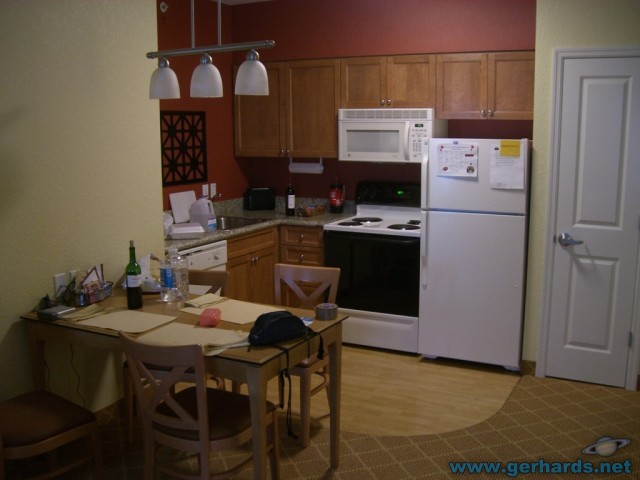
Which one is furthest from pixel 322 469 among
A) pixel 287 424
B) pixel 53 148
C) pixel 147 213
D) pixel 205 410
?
pixel 53 148

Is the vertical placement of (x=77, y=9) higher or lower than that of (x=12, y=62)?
higher

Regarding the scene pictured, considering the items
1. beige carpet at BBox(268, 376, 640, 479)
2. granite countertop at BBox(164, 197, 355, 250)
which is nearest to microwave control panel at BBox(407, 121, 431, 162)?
granite countertop at BBox(164, 197, 355, 250)

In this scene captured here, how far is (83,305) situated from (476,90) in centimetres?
302

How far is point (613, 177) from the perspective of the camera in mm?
4082

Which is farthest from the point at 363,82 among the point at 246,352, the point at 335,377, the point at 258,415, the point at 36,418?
the point at 36,418

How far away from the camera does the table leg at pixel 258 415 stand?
2.56 meters

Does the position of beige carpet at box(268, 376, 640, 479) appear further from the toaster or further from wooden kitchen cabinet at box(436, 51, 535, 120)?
the toaster

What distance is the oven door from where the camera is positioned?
15.6 ft

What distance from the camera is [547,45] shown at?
13.6 ft

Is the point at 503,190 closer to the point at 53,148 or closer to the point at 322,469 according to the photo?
the point at 322,469

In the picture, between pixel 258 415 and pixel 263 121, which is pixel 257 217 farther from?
pixel 258 415

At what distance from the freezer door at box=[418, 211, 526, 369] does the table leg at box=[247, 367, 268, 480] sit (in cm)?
228

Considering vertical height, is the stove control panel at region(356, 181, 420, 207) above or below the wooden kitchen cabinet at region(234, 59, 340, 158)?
below

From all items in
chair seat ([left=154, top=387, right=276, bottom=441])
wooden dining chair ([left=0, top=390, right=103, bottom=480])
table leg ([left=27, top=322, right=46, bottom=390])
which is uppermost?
table leg ([left=27, top=322, right=46, bottom=390])
